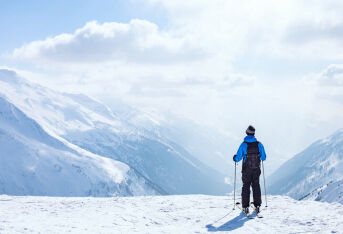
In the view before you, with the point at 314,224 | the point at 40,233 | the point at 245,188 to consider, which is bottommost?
the point at 40,233

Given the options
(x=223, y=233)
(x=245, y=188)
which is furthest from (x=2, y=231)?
(x=245, y=188)

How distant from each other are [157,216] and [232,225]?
359 centimetres

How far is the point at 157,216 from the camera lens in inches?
581

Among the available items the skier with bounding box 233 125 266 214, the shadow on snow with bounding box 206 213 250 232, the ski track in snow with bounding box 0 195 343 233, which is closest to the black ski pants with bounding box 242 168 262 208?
the skier with bounding box 233 125 266 214

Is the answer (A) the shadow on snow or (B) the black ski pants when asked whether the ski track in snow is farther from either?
(B) the black ski pants

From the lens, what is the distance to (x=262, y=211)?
15.7m

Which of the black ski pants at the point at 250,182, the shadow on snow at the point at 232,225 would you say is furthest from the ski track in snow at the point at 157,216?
the black ski pants at the point at 250,182

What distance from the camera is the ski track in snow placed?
12297 mm

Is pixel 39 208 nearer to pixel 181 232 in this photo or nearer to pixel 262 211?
pixel 181 232

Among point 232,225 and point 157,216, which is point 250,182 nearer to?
point 232,225

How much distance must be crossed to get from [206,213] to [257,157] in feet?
12.1

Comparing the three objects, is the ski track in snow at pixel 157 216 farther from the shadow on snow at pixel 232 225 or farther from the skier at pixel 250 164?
the skier at pixel 250 164

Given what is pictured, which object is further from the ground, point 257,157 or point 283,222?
point 257,157

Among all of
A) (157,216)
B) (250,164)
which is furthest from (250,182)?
(157,216)
